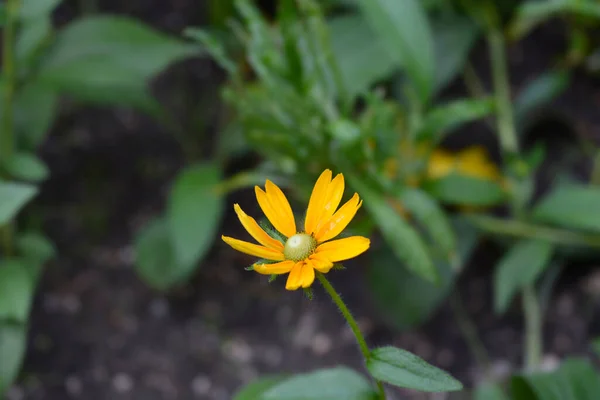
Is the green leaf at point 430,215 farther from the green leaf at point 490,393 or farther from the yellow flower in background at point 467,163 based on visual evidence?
the yellow flower in background at point 467,163

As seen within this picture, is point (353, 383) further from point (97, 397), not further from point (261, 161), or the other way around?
point (261, 161)

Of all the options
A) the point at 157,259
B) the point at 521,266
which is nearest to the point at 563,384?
the point at 521,266

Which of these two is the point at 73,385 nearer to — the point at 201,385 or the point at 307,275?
the point at 201,385

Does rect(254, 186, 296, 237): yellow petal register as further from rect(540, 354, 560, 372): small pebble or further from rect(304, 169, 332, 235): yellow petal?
rect(540, 354, 560, 372): small pebble

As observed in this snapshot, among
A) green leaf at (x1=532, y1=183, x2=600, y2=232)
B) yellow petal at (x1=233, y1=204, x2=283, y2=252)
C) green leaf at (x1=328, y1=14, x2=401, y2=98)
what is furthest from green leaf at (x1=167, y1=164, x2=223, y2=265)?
yellow petal at (x1=233, y1=204, x2=283, y2=252)

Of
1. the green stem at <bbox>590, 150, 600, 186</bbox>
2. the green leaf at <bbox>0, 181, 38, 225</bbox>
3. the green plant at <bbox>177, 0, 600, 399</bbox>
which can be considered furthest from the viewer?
the green stem at <bbox>590, 150, 600, 186</bbox>

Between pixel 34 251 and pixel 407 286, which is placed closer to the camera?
pixel 34 251
